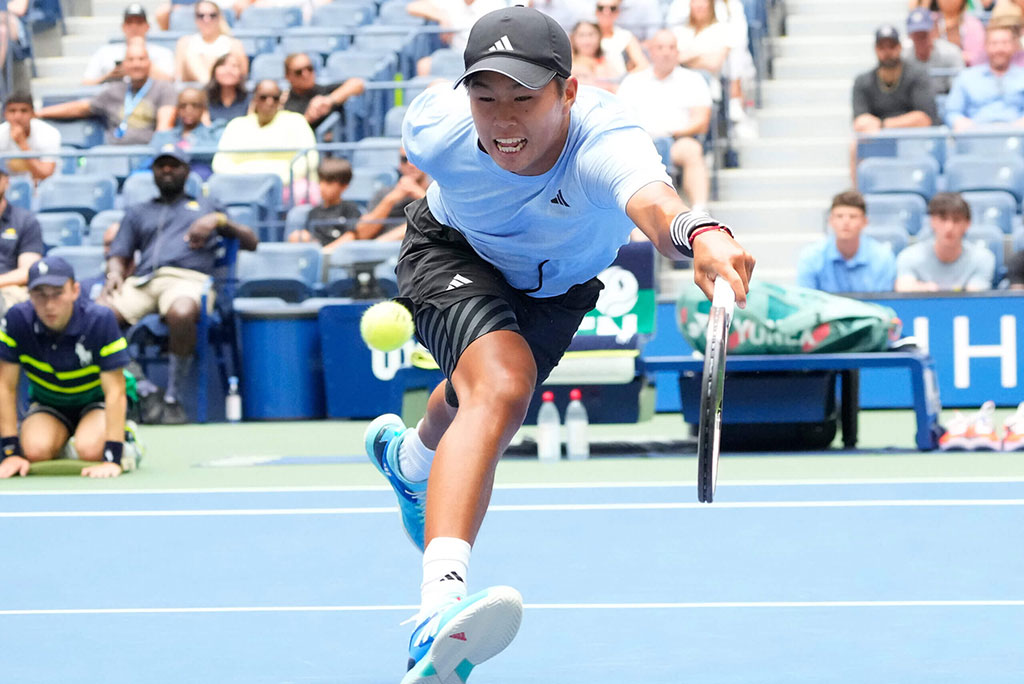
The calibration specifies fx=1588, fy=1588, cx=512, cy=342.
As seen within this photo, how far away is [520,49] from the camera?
351 centimetres

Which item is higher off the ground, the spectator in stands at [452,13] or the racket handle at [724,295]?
the spectator in stands at [452,13]

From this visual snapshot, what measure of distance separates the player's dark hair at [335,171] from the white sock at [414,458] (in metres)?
7.41

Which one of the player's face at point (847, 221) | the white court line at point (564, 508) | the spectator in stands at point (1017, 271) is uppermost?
the player's face at point (847, 221)

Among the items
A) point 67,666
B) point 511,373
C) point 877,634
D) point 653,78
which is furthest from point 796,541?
point 653,78

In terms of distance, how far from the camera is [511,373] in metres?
3.78

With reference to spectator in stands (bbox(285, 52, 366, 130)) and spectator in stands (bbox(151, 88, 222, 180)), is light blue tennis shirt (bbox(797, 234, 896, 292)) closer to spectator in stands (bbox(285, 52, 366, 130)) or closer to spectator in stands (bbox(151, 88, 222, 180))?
spectator in stands (bbox(285, 52, 366, 130))

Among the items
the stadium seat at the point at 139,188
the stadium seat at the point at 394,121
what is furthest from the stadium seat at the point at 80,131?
the stadium seat at the point at 394,121

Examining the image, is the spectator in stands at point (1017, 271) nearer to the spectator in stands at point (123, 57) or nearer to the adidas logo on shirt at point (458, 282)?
the adidas logo on shirt at point (458, 282)

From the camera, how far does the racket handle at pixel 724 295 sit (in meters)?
3.03

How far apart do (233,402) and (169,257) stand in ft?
3.77

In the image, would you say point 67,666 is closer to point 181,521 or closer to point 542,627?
point 542,627

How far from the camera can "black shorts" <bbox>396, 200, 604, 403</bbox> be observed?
399cm

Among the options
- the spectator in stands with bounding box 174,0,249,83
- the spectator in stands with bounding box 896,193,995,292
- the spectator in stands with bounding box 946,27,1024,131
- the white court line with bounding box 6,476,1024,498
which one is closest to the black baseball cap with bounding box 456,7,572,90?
the white court line with bounding box 6,476,1024,498

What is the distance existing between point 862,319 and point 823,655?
16.4 ft
